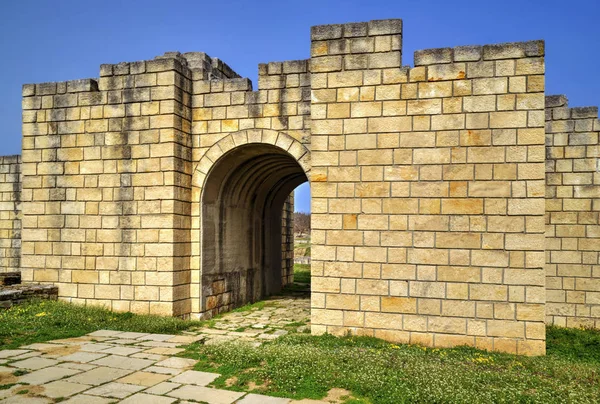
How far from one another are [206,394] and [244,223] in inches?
255

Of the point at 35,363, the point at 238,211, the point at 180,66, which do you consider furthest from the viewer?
the point at 238,211

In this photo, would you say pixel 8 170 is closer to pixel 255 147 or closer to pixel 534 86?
pixel 255 147

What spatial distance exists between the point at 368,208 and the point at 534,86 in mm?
2985

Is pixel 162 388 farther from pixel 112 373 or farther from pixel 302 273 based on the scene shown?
pixel 302 273

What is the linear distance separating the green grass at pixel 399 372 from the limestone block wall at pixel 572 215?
2.58m

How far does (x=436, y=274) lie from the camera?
276 inches

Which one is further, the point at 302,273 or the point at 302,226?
the point at 302,226

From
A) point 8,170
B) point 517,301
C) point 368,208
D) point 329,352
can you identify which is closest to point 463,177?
point 368,208

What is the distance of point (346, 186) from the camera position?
7.45 meters

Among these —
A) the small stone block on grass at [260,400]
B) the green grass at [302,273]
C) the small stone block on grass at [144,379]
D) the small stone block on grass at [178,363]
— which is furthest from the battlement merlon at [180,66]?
the green grass at [302,273]

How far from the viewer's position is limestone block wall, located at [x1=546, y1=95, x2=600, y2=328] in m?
9.06

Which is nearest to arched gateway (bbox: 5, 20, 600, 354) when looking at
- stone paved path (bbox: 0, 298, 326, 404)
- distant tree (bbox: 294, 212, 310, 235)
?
stone paved path (bbox: 0, 298, 326, 404)

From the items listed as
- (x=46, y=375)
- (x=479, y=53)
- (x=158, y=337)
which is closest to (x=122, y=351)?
(x=158, y=337)

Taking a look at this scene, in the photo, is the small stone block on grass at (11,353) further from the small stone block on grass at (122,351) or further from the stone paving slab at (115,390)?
the stone paving slab at (115,390)
